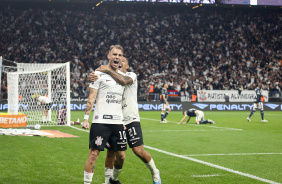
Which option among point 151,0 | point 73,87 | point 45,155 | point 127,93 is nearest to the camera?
point 127,93

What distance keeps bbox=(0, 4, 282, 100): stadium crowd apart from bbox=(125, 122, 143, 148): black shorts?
28.3 meters

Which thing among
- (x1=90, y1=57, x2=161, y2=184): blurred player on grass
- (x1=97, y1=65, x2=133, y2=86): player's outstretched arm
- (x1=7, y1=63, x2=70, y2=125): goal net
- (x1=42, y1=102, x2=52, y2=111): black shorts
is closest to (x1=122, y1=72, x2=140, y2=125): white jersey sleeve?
(x1=90, y1=57, x2=161, y2=184): blurred player on grass

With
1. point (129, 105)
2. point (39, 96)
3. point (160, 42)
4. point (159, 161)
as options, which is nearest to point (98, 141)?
point (129, 105)

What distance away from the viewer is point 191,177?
22.6ft

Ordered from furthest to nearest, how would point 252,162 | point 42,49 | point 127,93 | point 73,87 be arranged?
point 42,49, point 73,87, point 252,162, point 127,93

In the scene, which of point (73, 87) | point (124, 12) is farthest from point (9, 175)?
point (124, 12)

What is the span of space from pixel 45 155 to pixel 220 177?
14.0 ft

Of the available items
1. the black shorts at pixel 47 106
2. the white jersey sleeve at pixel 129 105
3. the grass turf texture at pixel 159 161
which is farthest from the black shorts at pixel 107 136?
the black shorts at pixel 47 106

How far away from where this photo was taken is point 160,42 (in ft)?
144

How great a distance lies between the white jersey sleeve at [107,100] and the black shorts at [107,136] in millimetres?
75

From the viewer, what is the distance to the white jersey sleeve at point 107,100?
5547 mm

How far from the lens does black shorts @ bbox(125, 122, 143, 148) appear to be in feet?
19.3

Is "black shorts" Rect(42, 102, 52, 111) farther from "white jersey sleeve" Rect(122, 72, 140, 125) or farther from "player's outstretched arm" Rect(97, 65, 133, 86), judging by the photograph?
"player's outstretched arm" Rect(97, 65, 133, 86)

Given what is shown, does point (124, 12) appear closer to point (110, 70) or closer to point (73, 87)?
point (73, 87)
